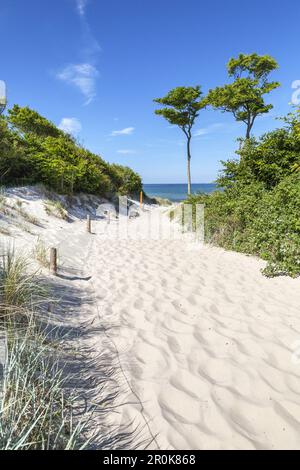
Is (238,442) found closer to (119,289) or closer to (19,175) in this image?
(119,289)

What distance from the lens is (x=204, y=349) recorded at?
312 cm

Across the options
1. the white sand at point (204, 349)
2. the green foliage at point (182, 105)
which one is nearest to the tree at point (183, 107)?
the green foliage at point (182, 105)

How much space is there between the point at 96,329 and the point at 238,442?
2.04 m

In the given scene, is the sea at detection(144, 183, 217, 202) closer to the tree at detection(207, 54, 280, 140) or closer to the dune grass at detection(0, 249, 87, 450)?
the tree at detection(207, 54, 280, 140)

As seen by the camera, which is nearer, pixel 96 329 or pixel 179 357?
pixel 179 357

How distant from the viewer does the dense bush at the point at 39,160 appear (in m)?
13.4

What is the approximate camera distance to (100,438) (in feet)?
6.40

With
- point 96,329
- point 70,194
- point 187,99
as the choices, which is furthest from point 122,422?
point 187,99

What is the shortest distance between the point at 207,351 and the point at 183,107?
19.0m

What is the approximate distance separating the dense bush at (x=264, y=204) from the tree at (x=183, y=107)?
28.1ft

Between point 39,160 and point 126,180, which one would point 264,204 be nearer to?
point 39,160

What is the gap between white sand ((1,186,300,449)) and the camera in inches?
83.7

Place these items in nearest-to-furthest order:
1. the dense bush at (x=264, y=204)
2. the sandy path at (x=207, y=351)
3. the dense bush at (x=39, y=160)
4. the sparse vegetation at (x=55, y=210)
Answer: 1. the sandy path at (x=207, y=351)
2. the dense bush at (x=264, y=204)
3. the sparse vegetation at (x=55, y=210)
4. the dense bush at (x=39, y=160)

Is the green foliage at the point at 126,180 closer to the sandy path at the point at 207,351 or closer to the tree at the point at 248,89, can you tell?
the tree at the point at 248,89
